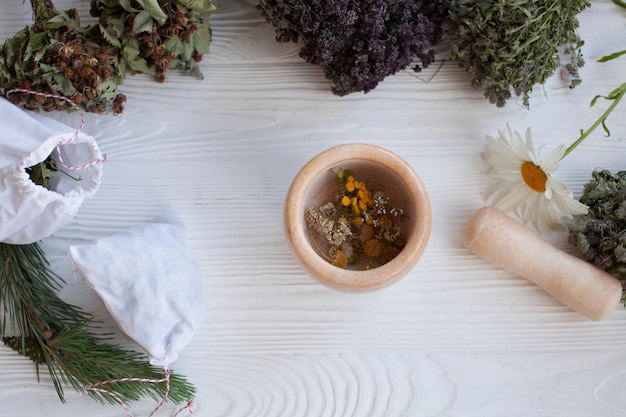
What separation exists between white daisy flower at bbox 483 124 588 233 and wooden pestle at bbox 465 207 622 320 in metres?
0.05

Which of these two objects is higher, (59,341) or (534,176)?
(534,176)

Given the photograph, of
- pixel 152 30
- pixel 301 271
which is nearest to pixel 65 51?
pixel 152 30

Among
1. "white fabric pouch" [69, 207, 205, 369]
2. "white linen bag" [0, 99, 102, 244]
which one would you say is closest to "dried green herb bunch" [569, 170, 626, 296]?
"white fabric pouch" [69, 207, 205, 369]

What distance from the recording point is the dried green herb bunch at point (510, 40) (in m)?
0.99

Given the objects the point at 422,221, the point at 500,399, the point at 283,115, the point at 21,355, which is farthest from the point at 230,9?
the point at 500,399

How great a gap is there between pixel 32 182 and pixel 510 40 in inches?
30.1

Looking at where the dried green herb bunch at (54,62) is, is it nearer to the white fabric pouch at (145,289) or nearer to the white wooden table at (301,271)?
the white wooden table at (301,271)

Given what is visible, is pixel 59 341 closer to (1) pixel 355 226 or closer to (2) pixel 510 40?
(1) pixel 355 226

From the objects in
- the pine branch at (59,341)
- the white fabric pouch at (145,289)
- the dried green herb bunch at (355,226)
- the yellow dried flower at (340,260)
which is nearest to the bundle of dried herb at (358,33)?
the dried green herb bunch at (355,226)

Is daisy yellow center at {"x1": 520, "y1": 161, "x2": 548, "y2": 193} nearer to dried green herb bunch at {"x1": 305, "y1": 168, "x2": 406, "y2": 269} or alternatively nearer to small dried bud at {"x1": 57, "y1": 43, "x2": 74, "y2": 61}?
dried green herb bunch at {"x1": 305, "y1": 168, "x2": 406, "y2": 269}

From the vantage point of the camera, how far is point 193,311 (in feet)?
3.39

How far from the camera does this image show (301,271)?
1.10 metres

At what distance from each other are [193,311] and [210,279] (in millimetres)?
81

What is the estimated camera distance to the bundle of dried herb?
3.22 feet
